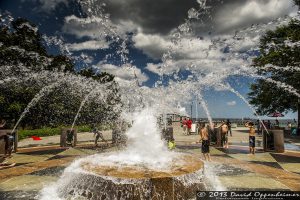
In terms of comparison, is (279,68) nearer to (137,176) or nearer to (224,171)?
(224,171)

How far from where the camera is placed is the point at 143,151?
8.75m

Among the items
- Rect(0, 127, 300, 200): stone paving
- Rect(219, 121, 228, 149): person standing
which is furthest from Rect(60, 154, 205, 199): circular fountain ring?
Rect(219, 121, 228, 149): person standing

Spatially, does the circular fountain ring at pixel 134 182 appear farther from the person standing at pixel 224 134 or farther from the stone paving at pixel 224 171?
the person standing at pixel 224 134

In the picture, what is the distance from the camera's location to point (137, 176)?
6.20 meters

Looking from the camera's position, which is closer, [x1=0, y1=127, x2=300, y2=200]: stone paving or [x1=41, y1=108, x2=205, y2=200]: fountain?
[x1=41, y1=108, x2=205, y2=200]: fountain

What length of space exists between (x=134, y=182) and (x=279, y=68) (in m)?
24.4

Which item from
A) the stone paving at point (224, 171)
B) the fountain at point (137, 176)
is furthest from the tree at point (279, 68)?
the fountain at point (137, 176)

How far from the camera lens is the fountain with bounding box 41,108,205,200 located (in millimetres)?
6102

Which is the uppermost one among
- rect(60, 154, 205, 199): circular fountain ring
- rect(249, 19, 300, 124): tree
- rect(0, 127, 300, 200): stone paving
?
rect(249, 19, 300, 124): tree

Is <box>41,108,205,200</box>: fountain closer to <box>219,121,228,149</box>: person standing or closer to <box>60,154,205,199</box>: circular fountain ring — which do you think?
<box>60,154,205,199</box>: circular fountain ring

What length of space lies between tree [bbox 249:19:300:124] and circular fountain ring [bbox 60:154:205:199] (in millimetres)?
20836

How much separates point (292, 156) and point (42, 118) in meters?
26.3

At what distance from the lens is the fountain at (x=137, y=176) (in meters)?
6.10

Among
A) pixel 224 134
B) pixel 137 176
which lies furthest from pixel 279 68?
pixel 137 176
